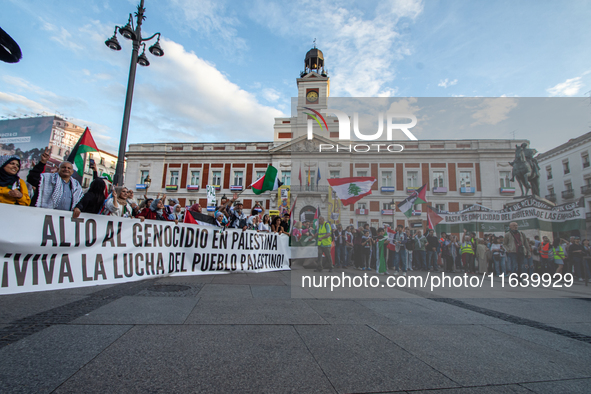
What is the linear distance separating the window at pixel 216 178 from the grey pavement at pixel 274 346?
38005 mm

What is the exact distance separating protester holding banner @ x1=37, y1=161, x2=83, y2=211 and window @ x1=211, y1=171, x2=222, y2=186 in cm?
3756

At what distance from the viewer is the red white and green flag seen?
33.1 feet

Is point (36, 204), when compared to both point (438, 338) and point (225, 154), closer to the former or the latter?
point (438, 338)

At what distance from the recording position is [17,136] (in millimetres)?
49375

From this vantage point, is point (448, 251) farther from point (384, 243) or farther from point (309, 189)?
point (309, 189)

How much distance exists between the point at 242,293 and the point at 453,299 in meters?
3.85

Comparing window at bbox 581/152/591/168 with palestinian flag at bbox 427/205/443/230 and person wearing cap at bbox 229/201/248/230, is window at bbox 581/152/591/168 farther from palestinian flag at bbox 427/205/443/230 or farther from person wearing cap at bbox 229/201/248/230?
person wearing cap at bbox 229/201/248/230

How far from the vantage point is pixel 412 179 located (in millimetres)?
33469

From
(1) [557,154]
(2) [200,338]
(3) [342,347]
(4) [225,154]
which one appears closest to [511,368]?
(3) [342,347]

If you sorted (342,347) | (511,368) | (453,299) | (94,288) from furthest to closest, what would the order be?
(453,299) < (94,288) < (342,347) < (511,368)

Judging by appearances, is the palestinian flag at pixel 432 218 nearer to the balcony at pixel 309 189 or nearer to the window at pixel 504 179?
the window at pixel 504 179

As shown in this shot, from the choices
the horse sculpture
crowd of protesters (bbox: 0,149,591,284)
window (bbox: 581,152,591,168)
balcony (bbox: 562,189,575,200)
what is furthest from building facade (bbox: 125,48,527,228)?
crowd of protesters (bbox: 0,149,591,284)

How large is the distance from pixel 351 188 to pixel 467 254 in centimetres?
568

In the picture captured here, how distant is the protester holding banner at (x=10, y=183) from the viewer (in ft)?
14.1
